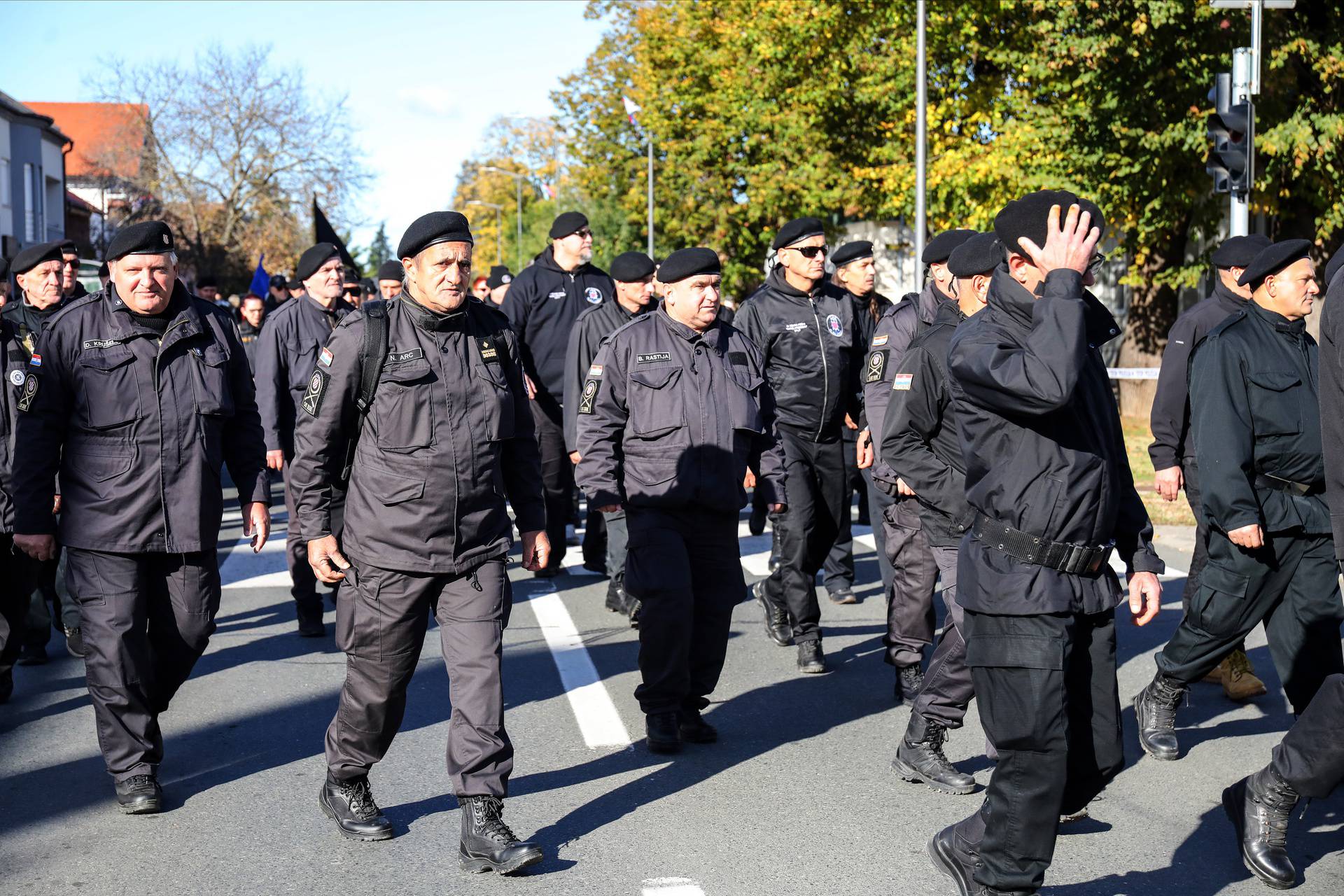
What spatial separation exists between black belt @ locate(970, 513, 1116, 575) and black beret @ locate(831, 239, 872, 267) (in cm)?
437

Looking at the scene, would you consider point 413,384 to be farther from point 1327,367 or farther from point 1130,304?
point 1130,304

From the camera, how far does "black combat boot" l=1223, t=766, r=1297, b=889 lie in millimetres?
4422

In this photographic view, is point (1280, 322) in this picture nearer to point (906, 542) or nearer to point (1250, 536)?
point (1250, 536)

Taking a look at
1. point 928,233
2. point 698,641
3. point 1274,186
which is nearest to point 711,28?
point 928,233

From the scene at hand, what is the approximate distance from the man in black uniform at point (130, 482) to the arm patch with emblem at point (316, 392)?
3.04 ft

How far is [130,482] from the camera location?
17.9ft

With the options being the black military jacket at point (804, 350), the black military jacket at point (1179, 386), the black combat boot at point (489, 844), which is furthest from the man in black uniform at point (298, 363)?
the black military jacket at point (1179, 386)

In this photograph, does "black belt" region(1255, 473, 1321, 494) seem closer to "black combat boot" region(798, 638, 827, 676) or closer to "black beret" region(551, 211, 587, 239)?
"black combat boot" region(798, 638, 827, 676)

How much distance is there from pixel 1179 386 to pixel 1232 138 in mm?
7407

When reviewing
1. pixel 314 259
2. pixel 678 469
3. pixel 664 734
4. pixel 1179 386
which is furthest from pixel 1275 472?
pixel 314 259

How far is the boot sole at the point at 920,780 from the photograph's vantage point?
5410 mm

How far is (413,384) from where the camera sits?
4820mm

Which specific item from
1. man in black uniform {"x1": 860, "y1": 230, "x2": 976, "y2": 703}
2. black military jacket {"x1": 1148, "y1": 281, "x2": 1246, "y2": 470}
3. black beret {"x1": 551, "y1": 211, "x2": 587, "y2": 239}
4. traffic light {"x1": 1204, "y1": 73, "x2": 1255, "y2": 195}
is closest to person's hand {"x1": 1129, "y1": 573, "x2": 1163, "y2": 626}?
man in black uniform {"x1": 860, "y1": 230, "x2": 976, "y2": 703}

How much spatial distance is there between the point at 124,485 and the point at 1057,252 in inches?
135
